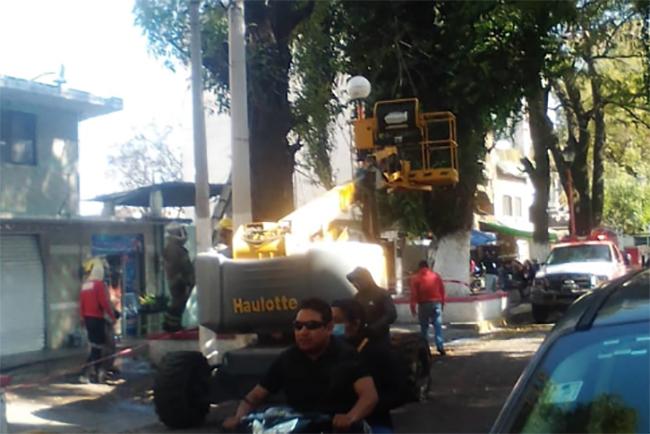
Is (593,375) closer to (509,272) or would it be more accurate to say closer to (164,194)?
(164,194)

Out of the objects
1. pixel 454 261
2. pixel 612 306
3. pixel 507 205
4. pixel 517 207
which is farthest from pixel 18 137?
pixel 517 207

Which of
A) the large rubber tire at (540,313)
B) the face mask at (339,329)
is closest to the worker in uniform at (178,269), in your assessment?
the face mask at (339,329)

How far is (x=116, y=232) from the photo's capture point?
20031 millimetres

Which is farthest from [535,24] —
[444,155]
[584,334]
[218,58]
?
[584,334]

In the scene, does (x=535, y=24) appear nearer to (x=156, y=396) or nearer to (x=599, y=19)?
(x=599, y=19)

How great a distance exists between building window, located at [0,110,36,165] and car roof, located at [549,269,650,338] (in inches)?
654

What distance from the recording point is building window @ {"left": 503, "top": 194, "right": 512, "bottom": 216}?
50603 mm

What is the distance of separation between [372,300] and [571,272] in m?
13.5

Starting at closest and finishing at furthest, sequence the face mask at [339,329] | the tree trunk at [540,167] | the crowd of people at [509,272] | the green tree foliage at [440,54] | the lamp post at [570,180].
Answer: the face mask at [339,329], the green tree foliage at [440,54], the tree trunk at [540,167], the lamp post at [570,180], the crowd of people at [509,272]

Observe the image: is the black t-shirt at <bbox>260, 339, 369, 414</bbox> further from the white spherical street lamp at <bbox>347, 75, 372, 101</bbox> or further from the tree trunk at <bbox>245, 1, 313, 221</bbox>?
the tree trunk at <bbox>245, 1, 313, 221</bbox>

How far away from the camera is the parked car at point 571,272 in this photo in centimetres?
2183

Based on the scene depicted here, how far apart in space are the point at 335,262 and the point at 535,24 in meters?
5.57

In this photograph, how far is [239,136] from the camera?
1197 cm

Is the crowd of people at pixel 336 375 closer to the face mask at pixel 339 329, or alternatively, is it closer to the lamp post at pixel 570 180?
the face mask at pixel 339 329
